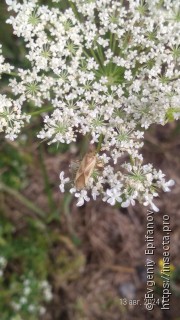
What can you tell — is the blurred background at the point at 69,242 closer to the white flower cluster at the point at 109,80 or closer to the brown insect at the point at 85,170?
the white flower cluster at the point at 109,80

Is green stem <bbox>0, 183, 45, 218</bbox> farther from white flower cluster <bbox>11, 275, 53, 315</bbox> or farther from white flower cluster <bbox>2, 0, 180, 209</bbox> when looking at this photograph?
white flower cluster <bbox>2, 0, 180, 209</bbox>

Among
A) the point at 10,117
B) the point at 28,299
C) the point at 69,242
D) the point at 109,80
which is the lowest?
the point at 28,299

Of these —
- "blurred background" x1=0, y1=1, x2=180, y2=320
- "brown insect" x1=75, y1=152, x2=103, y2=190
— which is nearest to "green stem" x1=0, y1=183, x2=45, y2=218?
"blurred background" x1=0, y1=1, x2=180, y2=320

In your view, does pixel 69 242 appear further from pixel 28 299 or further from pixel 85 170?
pixel 85 170

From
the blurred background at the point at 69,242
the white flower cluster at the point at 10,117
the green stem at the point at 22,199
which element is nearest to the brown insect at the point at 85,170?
the white flower cluster at the point at 10,117

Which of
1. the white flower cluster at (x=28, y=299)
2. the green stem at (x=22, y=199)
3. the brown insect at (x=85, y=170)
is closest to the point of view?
the brown insect at (x=85, y=170)

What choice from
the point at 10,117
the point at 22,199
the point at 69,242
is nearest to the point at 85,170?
the point at 10,117
